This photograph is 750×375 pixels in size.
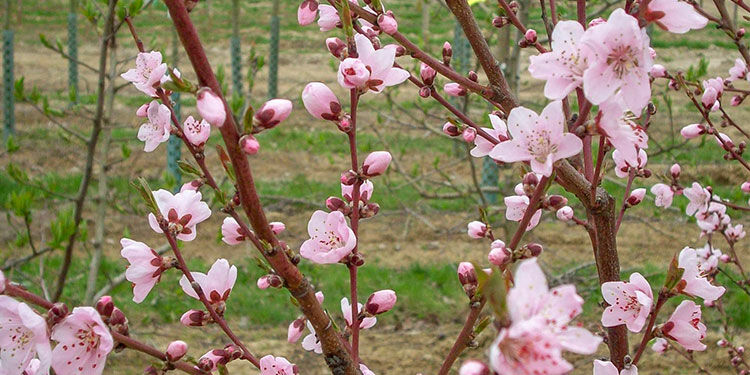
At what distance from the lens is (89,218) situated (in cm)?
756

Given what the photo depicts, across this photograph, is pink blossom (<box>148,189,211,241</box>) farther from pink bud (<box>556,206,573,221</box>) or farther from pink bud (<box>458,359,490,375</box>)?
pink bud (<box>556,206,573,221</box>)

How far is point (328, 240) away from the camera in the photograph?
1255 mm

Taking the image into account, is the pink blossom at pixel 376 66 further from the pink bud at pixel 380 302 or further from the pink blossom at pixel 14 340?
the pink blossom at pixel 14 340

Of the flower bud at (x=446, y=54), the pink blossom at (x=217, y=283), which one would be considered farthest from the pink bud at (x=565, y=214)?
the pink blossom at (x=217, y=283)

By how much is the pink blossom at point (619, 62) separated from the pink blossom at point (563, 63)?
3 centimetres

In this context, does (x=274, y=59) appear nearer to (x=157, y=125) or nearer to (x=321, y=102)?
(x=157, y=125)

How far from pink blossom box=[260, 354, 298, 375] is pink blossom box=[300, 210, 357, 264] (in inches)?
6.8

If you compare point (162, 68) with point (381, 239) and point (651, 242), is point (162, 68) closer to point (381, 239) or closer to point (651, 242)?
point (381, 239)

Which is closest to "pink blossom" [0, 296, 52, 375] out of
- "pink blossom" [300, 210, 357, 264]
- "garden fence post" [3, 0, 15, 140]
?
"pink blossom" [300, 210, 357, 264]

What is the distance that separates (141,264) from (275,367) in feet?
0.91

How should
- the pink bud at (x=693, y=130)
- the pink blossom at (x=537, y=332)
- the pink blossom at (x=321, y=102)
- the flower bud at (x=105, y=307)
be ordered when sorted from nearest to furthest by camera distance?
the pink blossom at (x=537, y=332) < the flower bud at (x=105, y=307) < the pink blossom at (x=321, y=102) < the pink bud at (x=693, y=130)

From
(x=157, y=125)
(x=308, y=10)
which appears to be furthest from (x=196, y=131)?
(x=308, y=10)

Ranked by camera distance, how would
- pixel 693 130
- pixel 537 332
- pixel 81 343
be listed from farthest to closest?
pixel 693 130
pixel 81 343
pixel 537 332

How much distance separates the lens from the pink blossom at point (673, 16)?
108 cm
